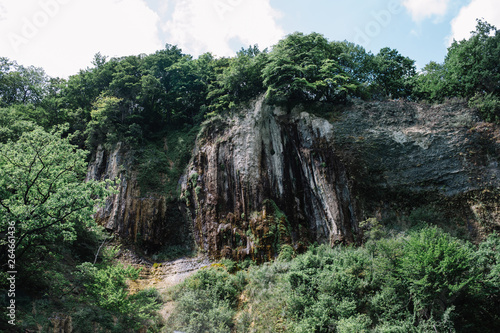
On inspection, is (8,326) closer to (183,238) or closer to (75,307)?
(75,307)

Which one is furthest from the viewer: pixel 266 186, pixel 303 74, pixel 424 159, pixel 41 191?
pixel 303 74

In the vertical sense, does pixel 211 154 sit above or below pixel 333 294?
above

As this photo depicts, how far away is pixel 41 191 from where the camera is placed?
10.9 m

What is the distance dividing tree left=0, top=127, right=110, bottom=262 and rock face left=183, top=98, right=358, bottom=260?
8771 millimetres

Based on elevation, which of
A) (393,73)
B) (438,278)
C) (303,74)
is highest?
(393,73)

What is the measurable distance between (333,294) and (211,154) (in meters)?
12.0

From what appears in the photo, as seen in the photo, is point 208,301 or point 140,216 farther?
point 140,216

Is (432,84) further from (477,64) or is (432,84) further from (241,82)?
(241,82)

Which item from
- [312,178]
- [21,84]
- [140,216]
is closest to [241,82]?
[312,178]

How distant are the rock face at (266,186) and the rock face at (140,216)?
4.65 ft

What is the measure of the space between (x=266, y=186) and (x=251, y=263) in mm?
4833

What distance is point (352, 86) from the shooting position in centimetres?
1928

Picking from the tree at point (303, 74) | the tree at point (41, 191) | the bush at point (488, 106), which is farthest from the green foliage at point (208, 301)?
the bush at point (488, 106)

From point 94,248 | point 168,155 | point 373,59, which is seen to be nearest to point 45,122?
point 168,155
